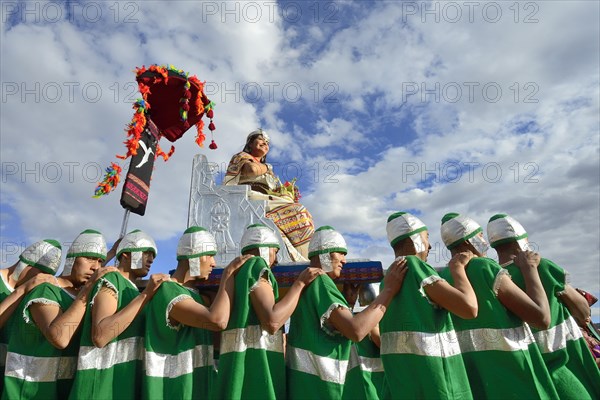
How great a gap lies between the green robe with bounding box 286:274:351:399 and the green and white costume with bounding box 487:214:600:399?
142cm

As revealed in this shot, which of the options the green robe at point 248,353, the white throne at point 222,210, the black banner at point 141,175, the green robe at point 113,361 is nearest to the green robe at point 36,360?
the green robe at point 113,361

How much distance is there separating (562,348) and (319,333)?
5.86 feet

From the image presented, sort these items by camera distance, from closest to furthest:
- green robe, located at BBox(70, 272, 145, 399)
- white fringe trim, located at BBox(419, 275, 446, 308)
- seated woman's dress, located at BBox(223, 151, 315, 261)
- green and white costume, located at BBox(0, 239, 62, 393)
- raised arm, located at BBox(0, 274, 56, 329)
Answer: white fringe trim, located at BBox(419, 275, 446, 308)
green robe, located at BBox(70, 272, 145, 399)
raised arm, located at BBox(0, 274, 56, 329)
green and white costume, located at BBox(0, 239, 62, 393)
seated woman's dress, located at BBox(223, 151, 315, 261)

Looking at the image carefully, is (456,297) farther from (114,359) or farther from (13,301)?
(13,301)

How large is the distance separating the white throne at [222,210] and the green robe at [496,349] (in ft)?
16.3

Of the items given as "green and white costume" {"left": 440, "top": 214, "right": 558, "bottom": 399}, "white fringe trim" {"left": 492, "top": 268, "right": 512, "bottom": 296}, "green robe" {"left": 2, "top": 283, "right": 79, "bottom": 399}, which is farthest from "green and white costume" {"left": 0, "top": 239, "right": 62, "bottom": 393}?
"white fringe trim" {"left": 492, "top": 268, "right": 512, "bottom": 296}

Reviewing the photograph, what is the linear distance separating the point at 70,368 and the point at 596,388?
375 centimetres

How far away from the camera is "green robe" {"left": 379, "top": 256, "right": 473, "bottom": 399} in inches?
111

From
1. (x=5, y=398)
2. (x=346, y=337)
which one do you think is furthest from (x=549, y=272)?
(x=5, y=398)

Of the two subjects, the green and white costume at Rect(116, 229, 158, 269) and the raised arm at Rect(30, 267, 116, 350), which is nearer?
the raised arm at Rect(30, 267, 116, 350)

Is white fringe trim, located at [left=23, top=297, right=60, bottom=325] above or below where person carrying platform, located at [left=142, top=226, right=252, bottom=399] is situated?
above

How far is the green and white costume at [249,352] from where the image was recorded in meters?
3.00

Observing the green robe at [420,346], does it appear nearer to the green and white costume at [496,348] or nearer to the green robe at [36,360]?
the green and white costume at [496,348]

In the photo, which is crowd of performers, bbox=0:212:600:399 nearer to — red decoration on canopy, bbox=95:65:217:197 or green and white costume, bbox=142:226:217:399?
green and white costume, bbox=142:226:217:399
